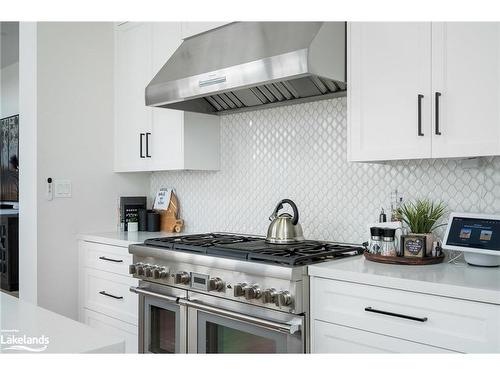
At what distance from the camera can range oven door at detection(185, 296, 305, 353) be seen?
77.0 inches

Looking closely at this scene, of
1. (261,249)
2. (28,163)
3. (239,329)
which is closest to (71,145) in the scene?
(28,163)

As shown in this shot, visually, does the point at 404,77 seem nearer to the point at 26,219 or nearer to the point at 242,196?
the point at 242,196

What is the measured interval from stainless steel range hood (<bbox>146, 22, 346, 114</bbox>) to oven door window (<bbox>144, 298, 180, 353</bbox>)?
3.82ft

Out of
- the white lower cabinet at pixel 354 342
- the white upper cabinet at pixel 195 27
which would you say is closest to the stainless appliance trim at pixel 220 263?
the white lower cabinet at pixel 354 342

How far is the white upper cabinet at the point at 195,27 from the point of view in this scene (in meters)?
2.74

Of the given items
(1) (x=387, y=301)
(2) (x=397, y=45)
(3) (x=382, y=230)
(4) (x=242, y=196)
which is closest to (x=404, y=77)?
(2) (x=397, y=45)

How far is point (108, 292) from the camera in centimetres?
306

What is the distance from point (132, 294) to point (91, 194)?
95cm

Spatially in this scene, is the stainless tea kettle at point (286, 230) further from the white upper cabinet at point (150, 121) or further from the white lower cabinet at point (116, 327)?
the white lower cabinet at point (116, 327)

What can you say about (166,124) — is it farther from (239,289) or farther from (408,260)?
(408,260)

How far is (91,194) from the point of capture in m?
3.45

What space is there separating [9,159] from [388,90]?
572cm

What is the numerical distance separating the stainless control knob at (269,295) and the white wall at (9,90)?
551cm

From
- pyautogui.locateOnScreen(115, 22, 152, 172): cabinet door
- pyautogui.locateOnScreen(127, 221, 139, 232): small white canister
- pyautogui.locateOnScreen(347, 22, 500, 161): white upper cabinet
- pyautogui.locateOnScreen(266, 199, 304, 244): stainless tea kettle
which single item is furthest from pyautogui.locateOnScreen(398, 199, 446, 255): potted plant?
pyautogui.locateOnScreen(127, 221, 139, 232): small white canister
